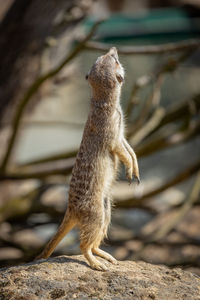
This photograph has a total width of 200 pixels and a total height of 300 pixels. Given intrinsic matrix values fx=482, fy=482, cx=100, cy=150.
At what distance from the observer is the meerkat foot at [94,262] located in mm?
1457

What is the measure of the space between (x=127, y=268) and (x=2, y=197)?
2.90 m

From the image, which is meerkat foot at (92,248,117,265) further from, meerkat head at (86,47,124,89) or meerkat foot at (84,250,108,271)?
meerkat head at (86,47,124,89)

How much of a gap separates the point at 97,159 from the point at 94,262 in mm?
315

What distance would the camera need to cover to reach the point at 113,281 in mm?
1392

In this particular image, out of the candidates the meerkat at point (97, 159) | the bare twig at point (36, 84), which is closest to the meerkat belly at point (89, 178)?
the meerkat at point (97, 159)

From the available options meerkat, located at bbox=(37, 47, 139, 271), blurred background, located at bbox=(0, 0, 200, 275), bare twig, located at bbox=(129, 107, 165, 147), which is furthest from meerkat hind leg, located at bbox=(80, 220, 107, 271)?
bare twig, located at bbox=(129, 107, 165, 147)

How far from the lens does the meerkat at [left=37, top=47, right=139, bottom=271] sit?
1438 millimetres

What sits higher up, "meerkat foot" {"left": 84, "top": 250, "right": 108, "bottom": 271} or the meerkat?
the meerkat

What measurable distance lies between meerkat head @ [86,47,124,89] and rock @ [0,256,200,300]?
559 mm

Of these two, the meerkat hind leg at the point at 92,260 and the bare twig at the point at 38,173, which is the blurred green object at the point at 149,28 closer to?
the bare twig at the point at 38,173

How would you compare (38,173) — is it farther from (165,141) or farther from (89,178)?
(89,178)

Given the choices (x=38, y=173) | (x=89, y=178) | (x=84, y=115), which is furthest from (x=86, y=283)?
(x=84, y=115)

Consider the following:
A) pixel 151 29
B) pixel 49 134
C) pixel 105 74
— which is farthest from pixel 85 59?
pixel 105 74

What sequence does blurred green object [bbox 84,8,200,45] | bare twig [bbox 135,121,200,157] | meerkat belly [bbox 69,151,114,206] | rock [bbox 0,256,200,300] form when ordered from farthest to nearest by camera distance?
blurred green object [bbox 84,8,200,45]
bare twig [bbox 135,121,200,157]
meerkat belly [bbox 69,151,114,206]
rock [bbox 0,256,200,300]
